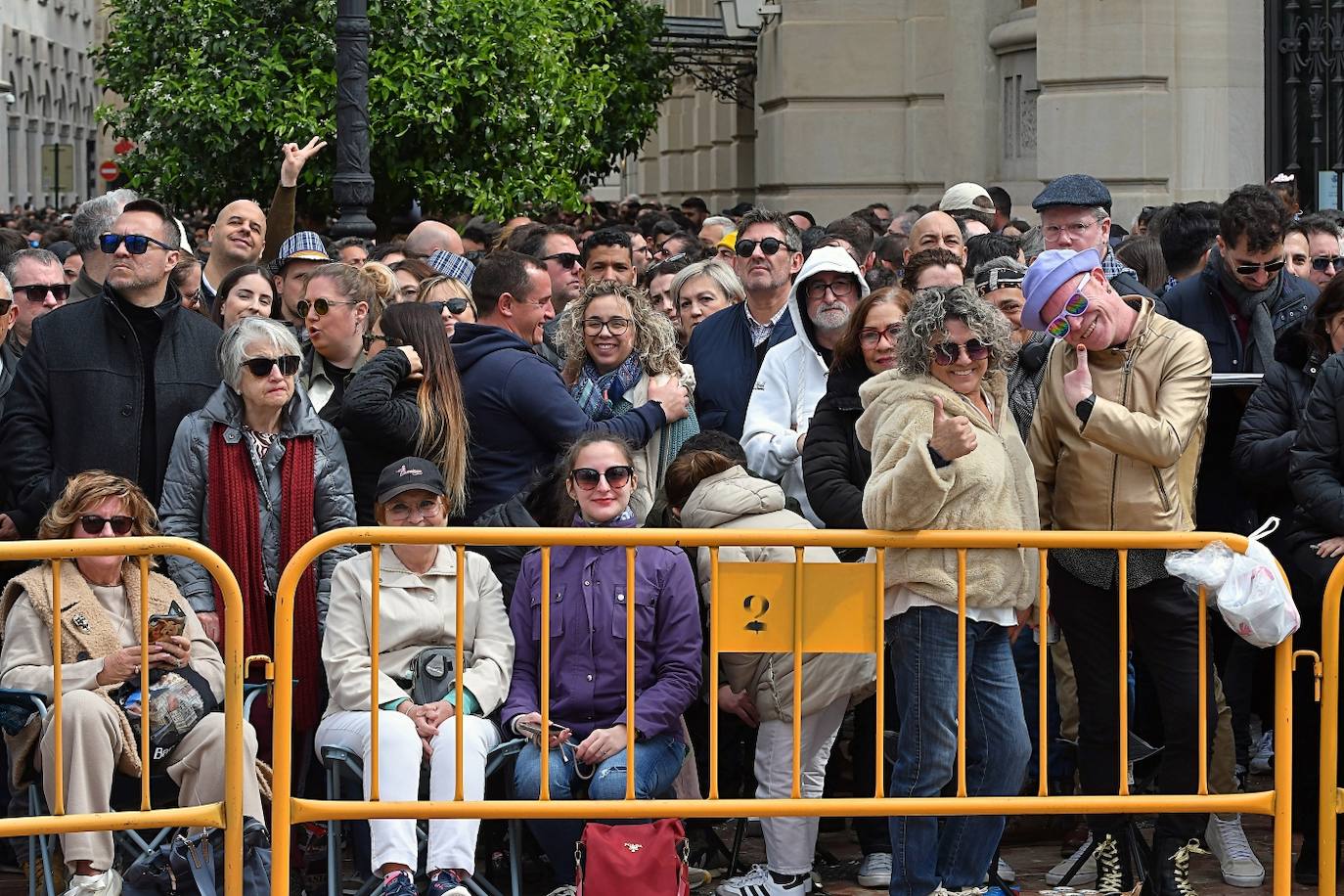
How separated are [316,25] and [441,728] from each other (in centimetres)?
923

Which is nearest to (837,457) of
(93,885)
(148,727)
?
(148,727)

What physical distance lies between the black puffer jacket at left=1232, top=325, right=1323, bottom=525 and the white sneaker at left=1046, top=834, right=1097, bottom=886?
1346mm

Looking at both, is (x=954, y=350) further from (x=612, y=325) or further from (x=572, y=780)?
(x=612, y=325)

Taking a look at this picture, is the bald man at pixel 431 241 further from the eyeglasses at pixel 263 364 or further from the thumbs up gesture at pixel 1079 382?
the thumbs up gesture at pixel 1079 382

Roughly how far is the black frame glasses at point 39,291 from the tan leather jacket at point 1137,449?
184 inches

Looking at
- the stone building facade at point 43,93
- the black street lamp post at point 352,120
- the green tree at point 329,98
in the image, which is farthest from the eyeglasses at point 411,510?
the stone building facade at point 43,93

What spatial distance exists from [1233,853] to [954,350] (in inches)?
85.2

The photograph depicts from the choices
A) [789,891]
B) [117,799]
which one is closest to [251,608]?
[117,799]

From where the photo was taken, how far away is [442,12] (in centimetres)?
1463

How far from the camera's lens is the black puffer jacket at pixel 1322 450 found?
21.7ft

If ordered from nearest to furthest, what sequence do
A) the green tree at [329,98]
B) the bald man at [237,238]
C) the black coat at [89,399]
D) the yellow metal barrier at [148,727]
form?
the yellow metal barrier at [148,727] < the black coat at [89,399] < the bald man at [237,238] < the green tree at [329,98]

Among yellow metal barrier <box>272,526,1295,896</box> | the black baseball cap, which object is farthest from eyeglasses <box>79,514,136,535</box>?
yellow metal barrier <box>272,526,1295,896</box>

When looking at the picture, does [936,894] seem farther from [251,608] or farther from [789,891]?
[251,608]

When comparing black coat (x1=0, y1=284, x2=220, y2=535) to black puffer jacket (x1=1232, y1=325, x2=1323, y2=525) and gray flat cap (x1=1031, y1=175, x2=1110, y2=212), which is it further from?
black puffer jacket (x1=1232, y1=325, x2=1323, y2=525)
